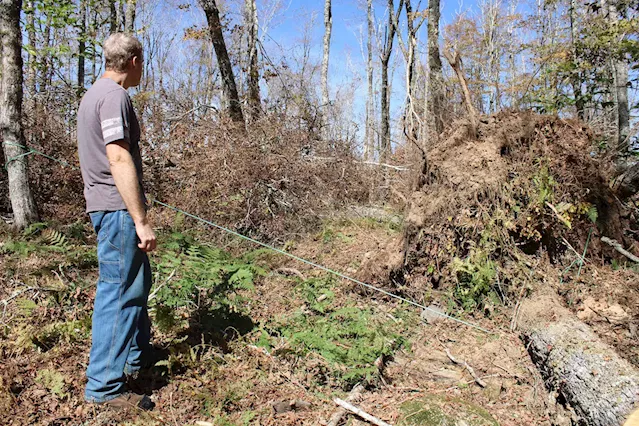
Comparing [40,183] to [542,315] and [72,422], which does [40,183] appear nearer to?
[72,422]

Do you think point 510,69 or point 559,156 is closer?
point 559,156

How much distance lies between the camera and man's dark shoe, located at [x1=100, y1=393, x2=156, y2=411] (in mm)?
2518

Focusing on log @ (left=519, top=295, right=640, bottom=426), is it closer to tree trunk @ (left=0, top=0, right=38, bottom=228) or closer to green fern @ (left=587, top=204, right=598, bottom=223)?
green fern @ (left=587, top=204, right=598, bottom=223)

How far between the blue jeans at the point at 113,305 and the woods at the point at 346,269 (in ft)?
0.72

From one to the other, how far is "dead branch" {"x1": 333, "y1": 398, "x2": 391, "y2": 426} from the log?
1.32 metres

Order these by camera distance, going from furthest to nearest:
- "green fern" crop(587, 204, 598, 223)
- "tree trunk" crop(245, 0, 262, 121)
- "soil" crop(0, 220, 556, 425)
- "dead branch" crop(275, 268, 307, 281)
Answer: "tree trunk" crop(245, 0, 262, 121) → "dead branch" crop(275, 268, 307, 281) → "green fern" crop(587, 204, 598, 223) → "soil" crop(0, 220, 556, 425)

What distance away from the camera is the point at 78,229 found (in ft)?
18.3

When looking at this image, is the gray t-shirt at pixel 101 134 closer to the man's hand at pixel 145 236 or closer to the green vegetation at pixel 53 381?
the man's hand at pixel 145 236

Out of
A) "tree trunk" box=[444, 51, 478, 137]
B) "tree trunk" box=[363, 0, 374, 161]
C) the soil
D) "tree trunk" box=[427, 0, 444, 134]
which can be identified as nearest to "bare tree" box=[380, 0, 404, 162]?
"tree trunk" box=[363, 0, 374, 161]

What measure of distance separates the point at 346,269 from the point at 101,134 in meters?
3.64

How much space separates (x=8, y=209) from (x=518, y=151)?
7.14m

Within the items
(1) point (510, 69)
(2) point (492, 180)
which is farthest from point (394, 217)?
(1) point (510, 69)

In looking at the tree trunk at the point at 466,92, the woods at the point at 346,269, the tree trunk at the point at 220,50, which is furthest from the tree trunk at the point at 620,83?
the tree trunk at the point at 220,50

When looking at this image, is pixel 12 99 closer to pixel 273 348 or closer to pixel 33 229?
pixel 33 229
